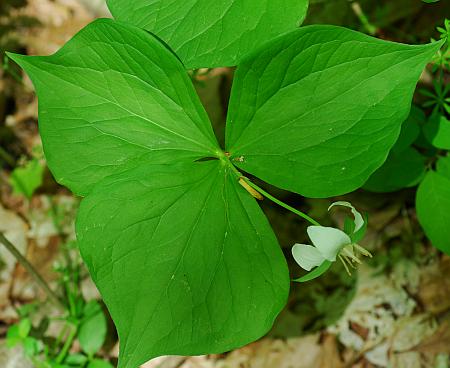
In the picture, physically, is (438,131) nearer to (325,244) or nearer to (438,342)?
(325,244)

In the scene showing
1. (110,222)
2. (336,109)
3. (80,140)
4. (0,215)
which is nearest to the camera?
(336,109)

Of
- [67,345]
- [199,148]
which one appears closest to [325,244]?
[199,148]

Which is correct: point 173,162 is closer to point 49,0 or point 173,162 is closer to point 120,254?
point 120,254

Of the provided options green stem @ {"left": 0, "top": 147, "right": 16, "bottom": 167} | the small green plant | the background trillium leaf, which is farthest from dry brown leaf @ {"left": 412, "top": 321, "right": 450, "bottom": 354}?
green stem @ {"left": 0, "top": 147, "right": 16, "bottom": 167}

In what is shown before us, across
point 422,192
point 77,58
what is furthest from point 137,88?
point 422,192

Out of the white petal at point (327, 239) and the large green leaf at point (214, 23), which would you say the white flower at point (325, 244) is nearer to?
the white petal at point (327, 239)

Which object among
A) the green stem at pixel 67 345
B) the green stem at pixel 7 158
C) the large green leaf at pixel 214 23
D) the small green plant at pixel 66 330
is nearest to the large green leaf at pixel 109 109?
the large green leaf at pixel 214 23

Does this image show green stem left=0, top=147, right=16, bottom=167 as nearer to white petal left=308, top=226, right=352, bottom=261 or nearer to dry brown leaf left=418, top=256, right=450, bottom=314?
white petal left=308, top=226, right=352, bottom=261
